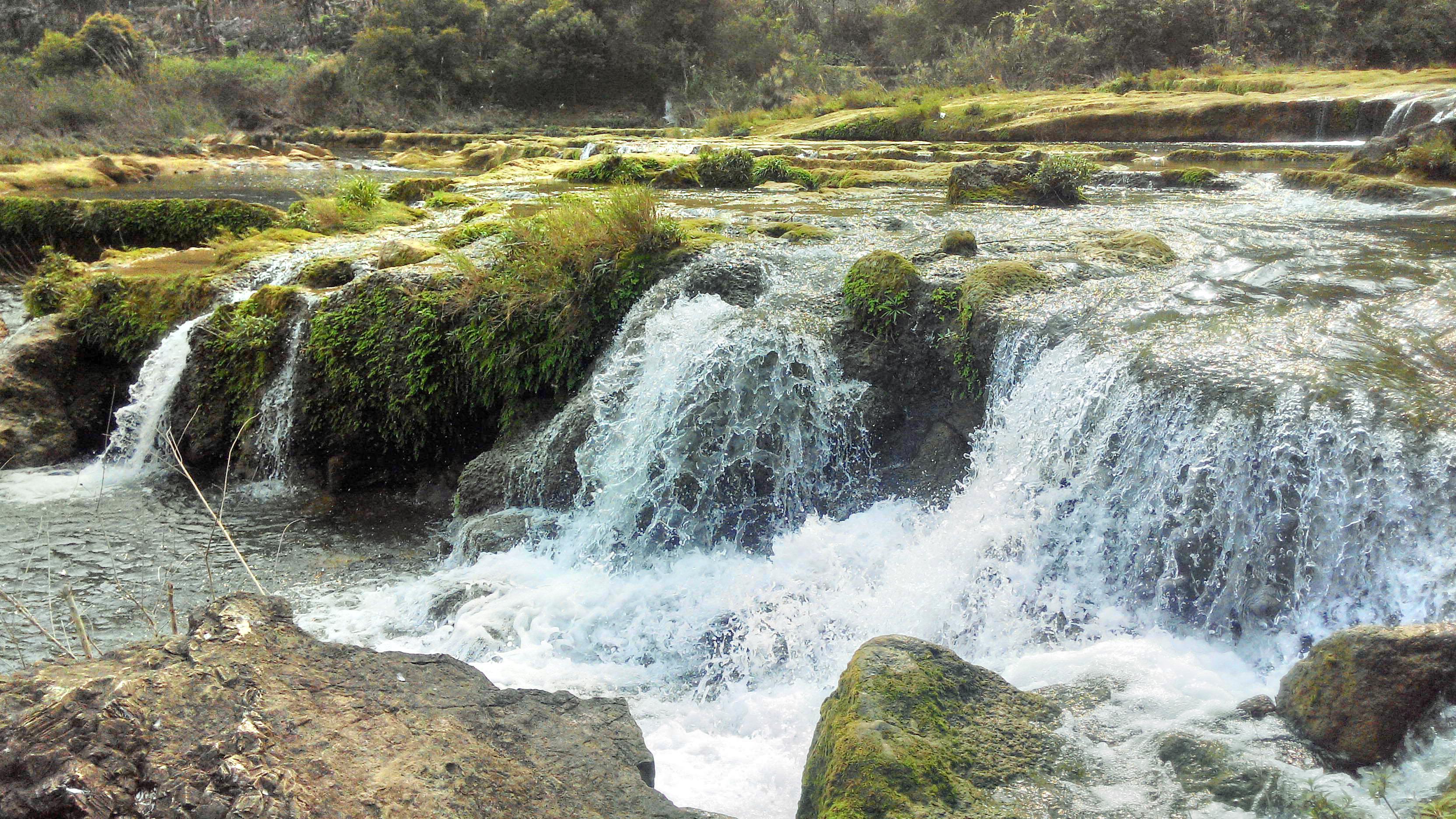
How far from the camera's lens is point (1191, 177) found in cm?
1123

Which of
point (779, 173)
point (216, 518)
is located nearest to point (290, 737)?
point (216, 518)

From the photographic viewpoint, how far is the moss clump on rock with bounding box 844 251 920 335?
619 cm

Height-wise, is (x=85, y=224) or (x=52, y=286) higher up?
(x=85, y=224)

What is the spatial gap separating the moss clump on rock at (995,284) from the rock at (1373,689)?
127 inches

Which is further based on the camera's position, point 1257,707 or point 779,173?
point 779,173

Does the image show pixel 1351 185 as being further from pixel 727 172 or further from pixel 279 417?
pixel 279 417

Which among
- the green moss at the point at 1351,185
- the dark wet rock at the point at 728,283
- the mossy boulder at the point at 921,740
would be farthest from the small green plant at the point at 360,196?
the green moss at the point at 1351,185

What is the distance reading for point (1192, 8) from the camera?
26750 millimetres

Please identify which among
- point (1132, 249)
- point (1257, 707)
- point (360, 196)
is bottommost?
point (1257, 707)

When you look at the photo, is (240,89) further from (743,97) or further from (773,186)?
(773,186)

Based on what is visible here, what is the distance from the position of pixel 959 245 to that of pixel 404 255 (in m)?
4.67

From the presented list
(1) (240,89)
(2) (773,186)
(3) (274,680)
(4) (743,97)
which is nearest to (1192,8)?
(4) (743,97)

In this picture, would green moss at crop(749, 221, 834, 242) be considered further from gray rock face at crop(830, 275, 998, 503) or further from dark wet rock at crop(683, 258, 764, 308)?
gray rock face at crop(830, 275, 998, 503)

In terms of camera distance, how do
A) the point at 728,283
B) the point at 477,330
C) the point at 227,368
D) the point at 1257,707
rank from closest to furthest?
the point at 1257,707, the point at 728,283, the point at 477,330, the point at 227,368
